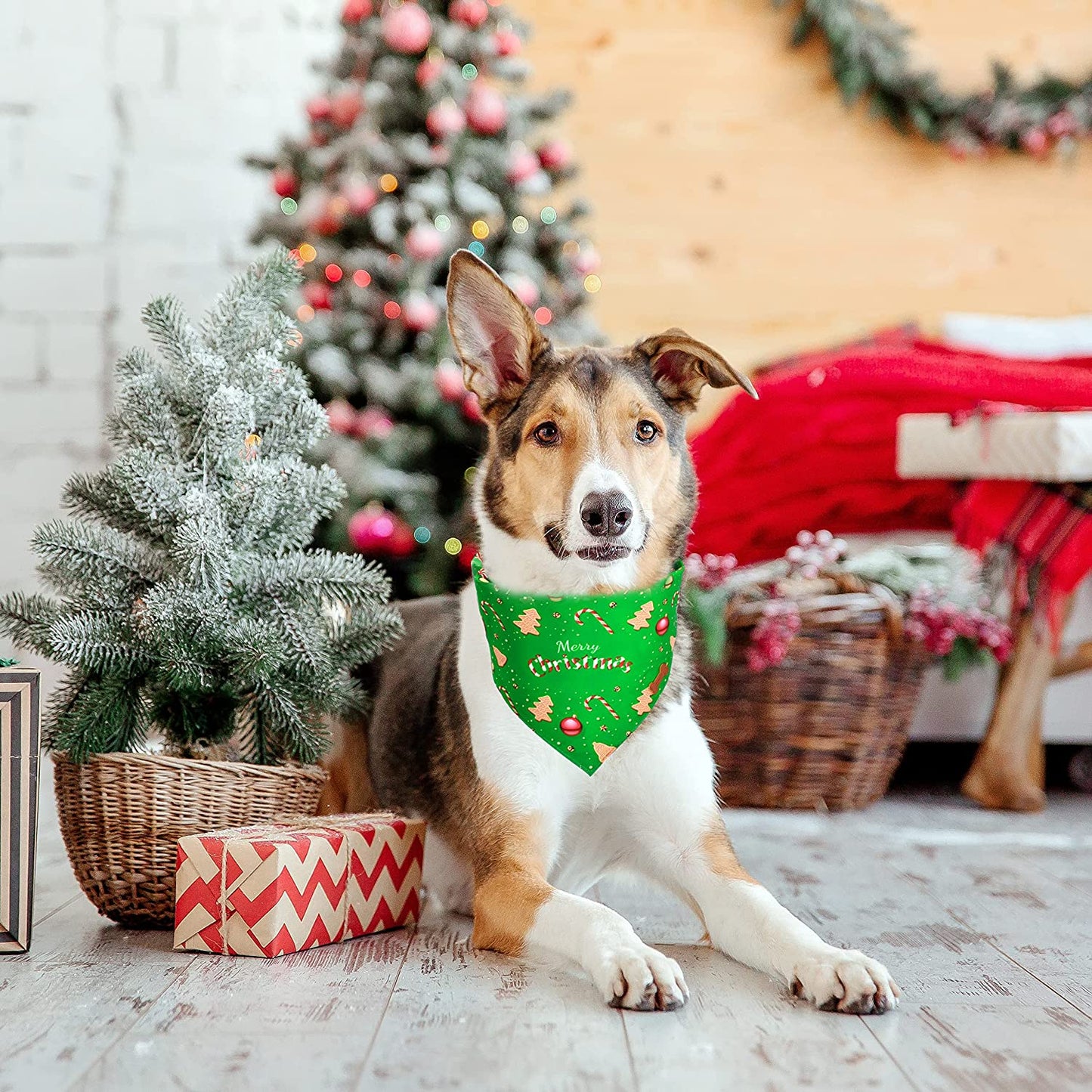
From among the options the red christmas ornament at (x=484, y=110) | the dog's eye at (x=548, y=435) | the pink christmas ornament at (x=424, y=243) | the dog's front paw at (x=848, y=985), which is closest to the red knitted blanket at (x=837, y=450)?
the pink christmas ornament at (x=424, y=243)

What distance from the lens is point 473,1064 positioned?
1387mm

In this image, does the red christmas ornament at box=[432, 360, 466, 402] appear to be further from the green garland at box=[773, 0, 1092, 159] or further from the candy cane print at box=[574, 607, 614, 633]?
the green garland at box=[773, 0, 1092, 159]

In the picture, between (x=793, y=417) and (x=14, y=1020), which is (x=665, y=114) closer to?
(x=793, y=417)

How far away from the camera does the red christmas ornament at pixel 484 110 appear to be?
381 cm

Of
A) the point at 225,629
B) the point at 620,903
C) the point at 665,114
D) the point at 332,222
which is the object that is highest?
the point at 665,114

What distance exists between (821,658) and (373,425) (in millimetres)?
1451

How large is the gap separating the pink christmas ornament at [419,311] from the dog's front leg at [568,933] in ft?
6.78

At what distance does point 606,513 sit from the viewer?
1.90 metres

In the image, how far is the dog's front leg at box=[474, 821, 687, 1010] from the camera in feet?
5.19

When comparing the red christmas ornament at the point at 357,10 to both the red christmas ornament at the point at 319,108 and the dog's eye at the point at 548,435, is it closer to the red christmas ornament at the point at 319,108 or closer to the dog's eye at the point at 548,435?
the red christmas ornament at the point at 319,108

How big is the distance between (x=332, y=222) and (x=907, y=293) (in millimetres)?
2589

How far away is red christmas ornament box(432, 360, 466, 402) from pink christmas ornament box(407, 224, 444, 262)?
322 mm

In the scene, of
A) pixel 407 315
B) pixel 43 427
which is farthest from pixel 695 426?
pixel 43 427

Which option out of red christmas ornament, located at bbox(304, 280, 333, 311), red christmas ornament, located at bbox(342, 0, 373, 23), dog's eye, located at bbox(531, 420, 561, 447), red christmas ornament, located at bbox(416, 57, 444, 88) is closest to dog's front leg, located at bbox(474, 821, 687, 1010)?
dog's eye, located at bbox(531, 420, 561, 447)
